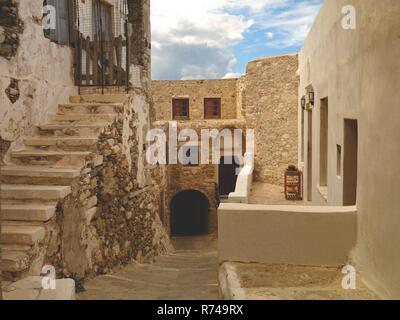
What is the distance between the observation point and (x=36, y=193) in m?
4.81

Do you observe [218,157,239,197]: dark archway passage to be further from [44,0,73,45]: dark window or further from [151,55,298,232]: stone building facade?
[44,0,73,45]: dark window

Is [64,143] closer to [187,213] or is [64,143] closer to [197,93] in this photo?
[187,213]

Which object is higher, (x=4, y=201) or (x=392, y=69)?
(x=392, y=69)

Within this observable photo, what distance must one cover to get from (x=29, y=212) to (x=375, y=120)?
3.65 m

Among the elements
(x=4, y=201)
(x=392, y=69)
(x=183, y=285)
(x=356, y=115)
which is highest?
(x=392, y=69)

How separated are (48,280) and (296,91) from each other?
41.0 feet

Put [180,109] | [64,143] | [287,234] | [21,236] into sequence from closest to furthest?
[21,236]
[287,234]
[64,143]
[180,109]

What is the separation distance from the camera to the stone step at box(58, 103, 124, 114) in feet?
21.9

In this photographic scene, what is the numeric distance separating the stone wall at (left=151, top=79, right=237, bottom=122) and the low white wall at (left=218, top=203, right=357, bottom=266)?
20512mm

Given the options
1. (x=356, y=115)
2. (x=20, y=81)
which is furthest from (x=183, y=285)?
(x=20, y=81)

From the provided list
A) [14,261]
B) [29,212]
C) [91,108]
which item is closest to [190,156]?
[91,108]

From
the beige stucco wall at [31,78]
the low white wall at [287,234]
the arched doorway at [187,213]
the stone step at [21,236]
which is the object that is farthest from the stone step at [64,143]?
the arched doorway at [187,213]

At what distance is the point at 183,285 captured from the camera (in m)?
5.34
